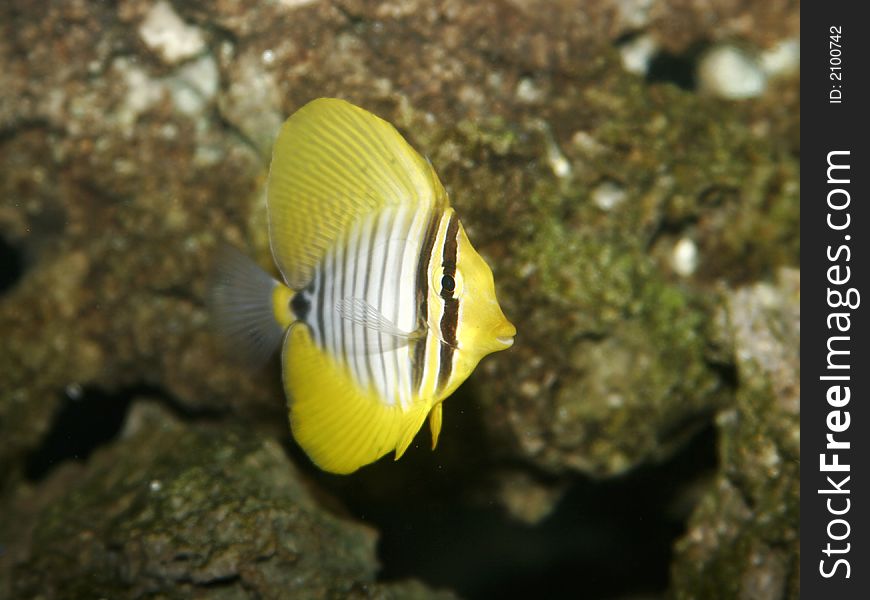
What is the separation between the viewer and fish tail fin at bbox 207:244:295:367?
181 cm

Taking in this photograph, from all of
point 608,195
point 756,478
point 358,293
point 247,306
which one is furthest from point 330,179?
point 756,478

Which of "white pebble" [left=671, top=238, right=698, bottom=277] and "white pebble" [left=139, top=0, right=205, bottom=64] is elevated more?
"white pebble" [left=139, top=0, right=205, bottom=64]

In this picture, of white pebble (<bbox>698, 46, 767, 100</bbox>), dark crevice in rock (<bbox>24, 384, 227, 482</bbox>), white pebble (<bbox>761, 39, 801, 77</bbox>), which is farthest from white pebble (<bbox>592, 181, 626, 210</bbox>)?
dark crevice in rock (<bbox>24, 384, 227, 482</bbox>)

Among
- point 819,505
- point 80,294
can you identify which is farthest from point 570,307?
point 80,294

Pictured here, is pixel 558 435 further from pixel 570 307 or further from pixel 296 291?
pixel 296 291

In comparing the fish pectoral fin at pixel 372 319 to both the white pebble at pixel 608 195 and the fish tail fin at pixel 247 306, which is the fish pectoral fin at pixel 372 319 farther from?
the white pebble at pixel 608 195

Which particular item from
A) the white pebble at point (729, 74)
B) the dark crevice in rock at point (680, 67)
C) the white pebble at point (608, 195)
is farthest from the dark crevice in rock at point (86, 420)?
the white pebble at point (729, 74)

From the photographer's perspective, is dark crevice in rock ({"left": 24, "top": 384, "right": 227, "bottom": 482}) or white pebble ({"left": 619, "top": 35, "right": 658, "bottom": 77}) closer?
white pebble ({"left": 619, "top": 35, "right": 658, "bottom": 77})

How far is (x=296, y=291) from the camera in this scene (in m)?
1.78

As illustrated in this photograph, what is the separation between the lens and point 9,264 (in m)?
2.86

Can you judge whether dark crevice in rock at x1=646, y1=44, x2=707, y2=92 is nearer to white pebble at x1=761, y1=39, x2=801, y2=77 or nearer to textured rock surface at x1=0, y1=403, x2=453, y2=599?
white pebble at x1=761, y1=39, x2=801, y2=77

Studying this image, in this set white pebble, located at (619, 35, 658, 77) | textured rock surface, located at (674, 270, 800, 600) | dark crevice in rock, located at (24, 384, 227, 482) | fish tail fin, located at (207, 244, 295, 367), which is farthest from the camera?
dark crevice in rock, located at (24, 384, 227, 482)

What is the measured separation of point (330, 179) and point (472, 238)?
716 millimetres

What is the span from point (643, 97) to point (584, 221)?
60 cm
